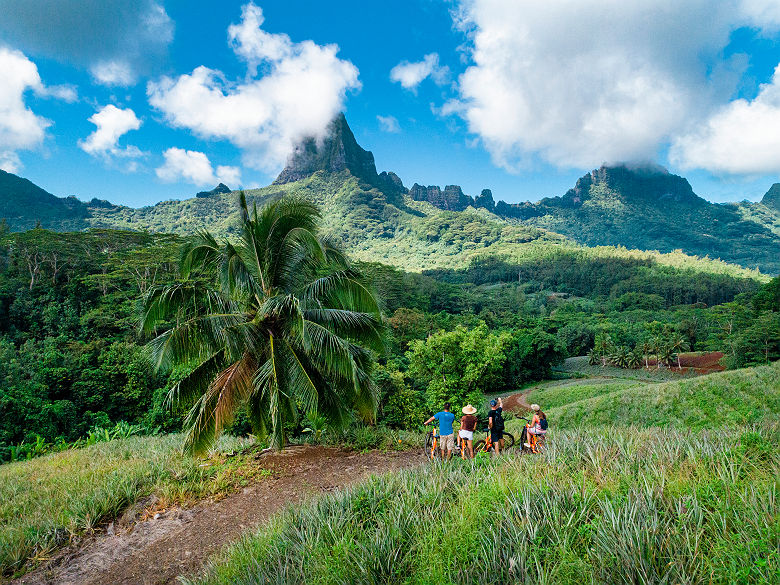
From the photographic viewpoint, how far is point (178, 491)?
239 inches

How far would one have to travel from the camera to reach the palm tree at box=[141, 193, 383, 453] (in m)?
6.67

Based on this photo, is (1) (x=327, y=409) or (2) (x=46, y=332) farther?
(2) (x=46, y=332)

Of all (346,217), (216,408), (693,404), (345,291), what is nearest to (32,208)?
(346,217)

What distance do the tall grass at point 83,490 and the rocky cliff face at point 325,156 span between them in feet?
630

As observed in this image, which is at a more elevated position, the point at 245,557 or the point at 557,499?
the point at 557,499

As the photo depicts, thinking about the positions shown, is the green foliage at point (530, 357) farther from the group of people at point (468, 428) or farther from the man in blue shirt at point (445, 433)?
the man in blue shirt at point (445, 433)

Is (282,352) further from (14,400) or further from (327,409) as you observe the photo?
(14,400)

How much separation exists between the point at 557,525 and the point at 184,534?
4862mm

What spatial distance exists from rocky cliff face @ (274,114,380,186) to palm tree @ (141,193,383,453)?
626 ft

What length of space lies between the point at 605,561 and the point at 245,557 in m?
3.03

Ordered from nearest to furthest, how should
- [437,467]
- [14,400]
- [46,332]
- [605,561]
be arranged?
[605,561], [437,467], [14,400], [46,332]

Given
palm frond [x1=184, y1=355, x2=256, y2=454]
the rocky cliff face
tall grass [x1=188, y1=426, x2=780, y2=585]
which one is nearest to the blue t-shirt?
tall grass [x1=188, y1=426, x2=780, y2=585]

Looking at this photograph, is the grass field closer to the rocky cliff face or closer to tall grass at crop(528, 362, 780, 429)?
tall grass at crop(528, 362, 780, 429)

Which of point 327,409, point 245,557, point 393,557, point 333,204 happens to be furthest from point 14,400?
point 333,204
